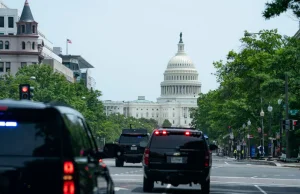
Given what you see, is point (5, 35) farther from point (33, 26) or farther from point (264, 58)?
point (264, 58)

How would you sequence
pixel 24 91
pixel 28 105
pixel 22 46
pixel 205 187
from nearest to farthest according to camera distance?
pixel 28 105
pixel 205 187
pixel 24 91
pixel 22 46

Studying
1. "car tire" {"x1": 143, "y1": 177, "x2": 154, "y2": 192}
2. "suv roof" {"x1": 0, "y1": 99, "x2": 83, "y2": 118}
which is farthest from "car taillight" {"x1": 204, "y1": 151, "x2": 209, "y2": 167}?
"suv roof" {"x1": 0, "y1": 99, "x2": 83, "y2": 118}

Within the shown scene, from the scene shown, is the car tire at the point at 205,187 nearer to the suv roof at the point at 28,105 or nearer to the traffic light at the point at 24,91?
the traffic light at the point at 24,91

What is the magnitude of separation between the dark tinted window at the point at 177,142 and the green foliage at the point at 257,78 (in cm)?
4445

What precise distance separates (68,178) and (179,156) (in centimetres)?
1492

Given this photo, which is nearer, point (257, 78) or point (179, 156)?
point (179, 156)

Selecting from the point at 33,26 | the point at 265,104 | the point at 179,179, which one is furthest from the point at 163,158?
the point at 33,26

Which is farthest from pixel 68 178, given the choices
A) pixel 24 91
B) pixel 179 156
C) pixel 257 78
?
pixel 257 78

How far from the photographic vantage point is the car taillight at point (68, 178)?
35.1 ft

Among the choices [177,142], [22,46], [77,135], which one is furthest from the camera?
[22,46]

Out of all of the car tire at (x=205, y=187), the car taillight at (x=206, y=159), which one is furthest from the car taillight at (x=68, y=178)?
the car tire at (x=205, y=187)

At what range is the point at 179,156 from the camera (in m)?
25.6

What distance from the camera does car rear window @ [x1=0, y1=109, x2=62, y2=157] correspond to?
429 inches

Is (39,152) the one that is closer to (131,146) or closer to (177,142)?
(177,142)
